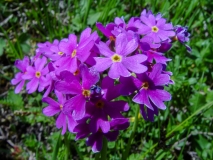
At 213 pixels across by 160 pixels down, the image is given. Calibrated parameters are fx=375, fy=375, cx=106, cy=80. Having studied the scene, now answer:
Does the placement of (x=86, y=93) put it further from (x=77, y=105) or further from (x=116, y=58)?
(x=116, y=58)

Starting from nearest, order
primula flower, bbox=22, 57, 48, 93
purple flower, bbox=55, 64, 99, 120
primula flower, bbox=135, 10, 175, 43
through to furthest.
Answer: purple flower, bbox=55, 64, 99, 120 < primula flower, bbox=135, 10, 175, 43 < primula flower, bbox=22, 57, 48, 93

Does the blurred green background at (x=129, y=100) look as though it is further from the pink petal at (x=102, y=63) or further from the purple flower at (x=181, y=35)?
the pink petal at (x=102, y=63)

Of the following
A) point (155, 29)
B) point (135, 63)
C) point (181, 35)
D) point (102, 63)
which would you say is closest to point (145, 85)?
point (135, 63)

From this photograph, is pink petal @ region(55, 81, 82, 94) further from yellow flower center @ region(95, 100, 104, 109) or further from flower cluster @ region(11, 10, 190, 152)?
yellow flower center @ region(95, 100, 104, 109)

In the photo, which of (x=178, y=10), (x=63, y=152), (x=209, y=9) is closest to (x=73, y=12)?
(x=178, y=10)

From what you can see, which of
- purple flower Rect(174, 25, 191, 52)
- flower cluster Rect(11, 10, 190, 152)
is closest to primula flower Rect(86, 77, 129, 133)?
flower cluster Rect(11, 10, 190, 152)

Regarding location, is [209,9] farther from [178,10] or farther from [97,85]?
[97,85]

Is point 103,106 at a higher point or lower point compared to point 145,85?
lower
